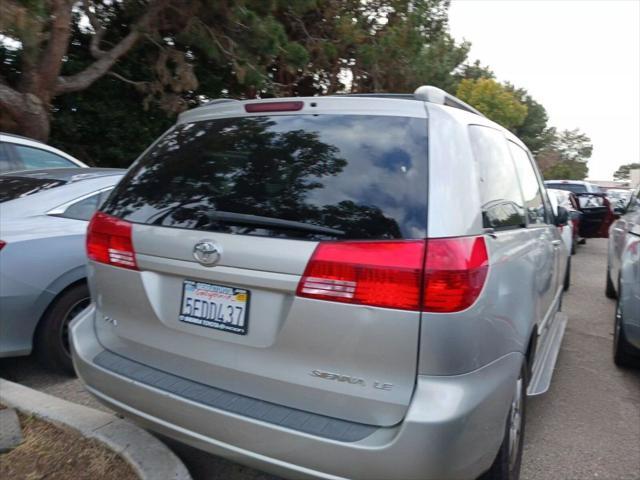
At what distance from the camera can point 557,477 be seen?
3045mm

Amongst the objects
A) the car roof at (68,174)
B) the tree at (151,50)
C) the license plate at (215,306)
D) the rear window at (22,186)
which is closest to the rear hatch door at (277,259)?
the license plate at (215,306)

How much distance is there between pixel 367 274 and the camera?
2.02 m

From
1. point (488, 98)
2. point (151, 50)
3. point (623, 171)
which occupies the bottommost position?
point (623, 171)

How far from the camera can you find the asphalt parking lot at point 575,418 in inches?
121

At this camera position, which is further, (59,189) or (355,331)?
(59,189)

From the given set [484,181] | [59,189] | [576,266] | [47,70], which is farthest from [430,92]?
[576,266]

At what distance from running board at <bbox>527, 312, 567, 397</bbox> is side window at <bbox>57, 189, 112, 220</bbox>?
10.4 ft

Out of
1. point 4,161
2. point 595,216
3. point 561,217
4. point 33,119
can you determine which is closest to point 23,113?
point 33,119

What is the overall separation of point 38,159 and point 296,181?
4683mm

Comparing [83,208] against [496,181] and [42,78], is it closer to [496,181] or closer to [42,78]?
[496,181]

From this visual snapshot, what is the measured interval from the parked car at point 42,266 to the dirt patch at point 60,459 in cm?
93

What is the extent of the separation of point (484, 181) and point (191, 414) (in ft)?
5.16

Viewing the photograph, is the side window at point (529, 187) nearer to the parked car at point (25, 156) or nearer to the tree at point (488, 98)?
the parked car at point (25, 156)

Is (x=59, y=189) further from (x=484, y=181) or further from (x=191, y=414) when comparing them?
(x=484, y=181)
